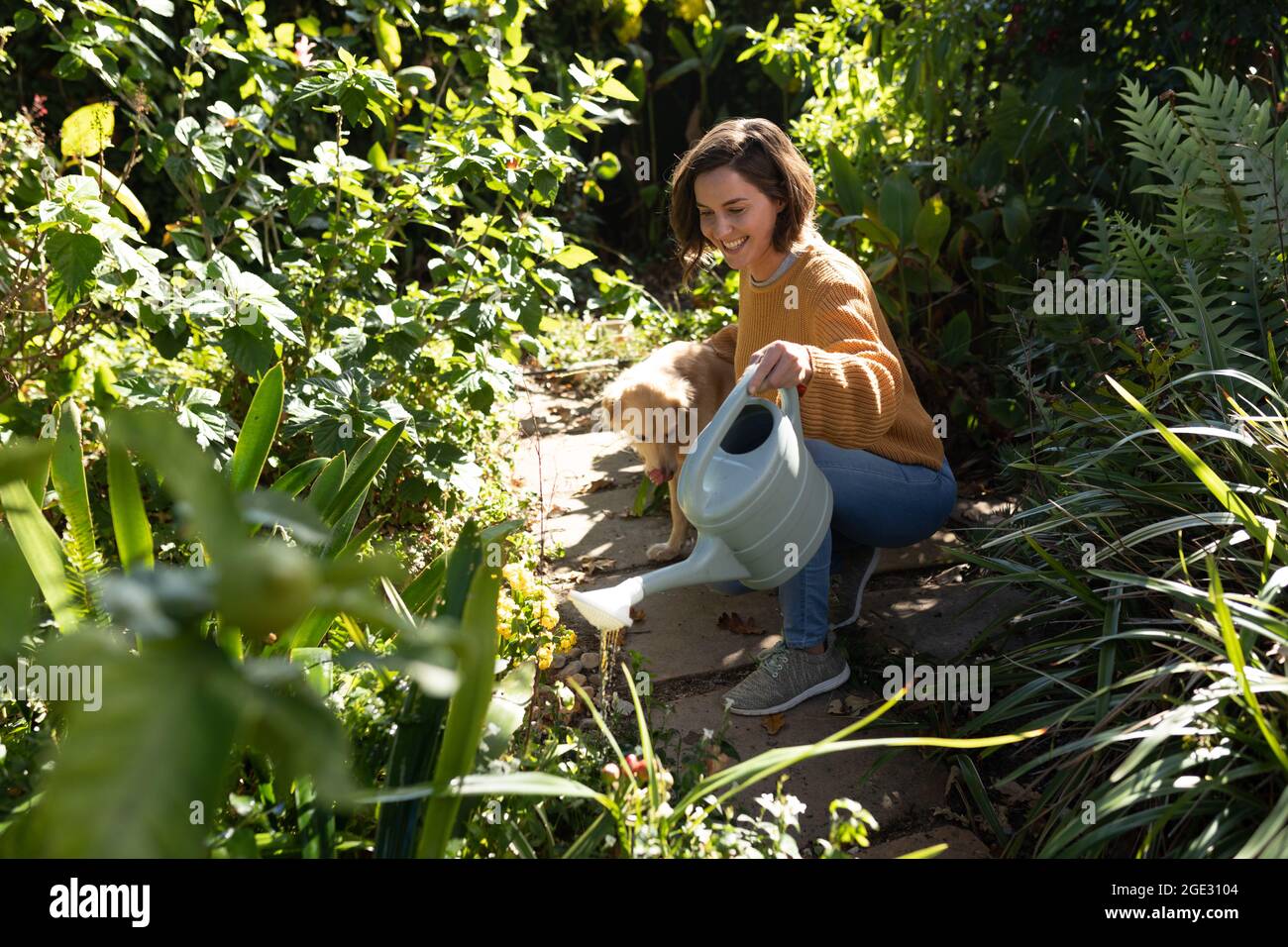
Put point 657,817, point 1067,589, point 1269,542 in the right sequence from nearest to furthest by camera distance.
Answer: point 657,817
point 1269,542
point 1067,589

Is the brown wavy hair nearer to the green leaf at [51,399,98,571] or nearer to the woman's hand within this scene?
the woman's hand

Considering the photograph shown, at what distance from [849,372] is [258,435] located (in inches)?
Answer: 53.0

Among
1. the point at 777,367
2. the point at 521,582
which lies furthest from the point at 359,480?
the point at 777,367

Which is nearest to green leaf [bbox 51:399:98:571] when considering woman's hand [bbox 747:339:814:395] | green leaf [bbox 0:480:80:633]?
green leaf [bbox 0:480:80:633]

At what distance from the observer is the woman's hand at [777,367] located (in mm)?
2221

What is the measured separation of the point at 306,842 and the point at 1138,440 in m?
2.02

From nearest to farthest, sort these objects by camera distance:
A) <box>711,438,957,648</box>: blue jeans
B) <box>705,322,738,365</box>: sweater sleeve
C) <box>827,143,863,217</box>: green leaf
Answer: <box>711,438,957,648</box>: blue jeans
<box>705,322,738,365</box>: sweater sleeve
<box>827,143,863,217</box>: green leaf

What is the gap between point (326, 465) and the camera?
2.21 m

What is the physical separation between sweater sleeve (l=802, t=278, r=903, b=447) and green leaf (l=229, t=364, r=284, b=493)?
1179mm

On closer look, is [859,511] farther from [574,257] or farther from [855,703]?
[574,257]

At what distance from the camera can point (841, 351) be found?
2535 millimetres

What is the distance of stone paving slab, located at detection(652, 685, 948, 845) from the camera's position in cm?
216
